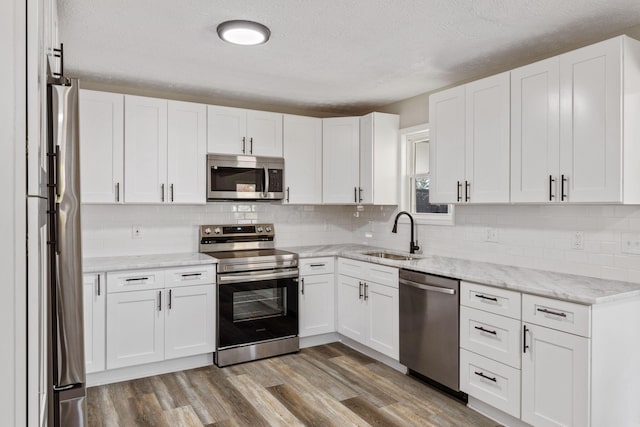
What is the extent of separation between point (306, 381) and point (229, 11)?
8.80 ft

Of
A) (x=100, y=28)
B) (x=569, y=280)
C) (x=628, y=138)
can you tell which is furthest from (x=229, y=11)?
(x=569, y=280)

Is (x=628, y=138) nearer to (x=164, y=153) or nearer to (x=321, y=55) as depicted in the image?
(x=321, y=55)

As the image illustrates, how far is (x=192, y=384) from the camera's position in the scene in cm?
342

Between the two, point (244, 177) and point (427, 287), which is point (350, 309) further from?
point (244, 177)

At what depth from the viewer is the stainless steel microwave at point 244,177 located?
409 cm

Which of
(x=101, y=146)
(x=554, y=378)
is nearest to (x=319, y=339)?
(x=554, y=378)

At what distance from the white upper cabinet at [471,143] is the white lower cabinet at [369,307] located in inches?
33.1

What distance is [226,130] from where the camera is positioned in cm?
416

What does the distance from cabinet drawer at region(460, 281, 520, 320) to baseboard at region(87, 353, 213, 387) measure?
2262 millimetres

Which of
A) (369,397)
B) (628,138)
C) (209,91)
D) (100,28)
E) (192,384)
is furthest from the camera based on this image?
(209,91)

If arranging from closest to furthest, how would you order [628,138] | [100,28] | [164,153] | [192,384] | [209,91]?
[628,138] < [100,28] < [192,384] < [164,153] < [209,91]

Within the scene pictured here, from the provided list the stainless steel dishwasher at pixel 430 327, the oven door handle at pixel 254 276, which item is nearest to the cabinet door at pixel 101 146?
the oven door handle at pixel 254 276

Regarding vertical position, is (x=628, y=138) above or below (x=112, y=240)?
above

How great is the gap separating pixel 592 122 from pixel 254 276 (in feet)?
9.13
